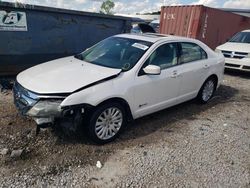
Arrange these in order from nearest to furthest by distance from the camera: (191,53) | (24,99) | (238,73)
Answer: (24,99) → (191,53) → (238,73)

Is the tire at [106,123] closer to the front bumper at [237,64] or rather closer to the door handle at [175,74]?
the door handle at [175,74]

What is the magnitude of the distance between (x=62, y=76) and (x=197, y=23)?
351 inches

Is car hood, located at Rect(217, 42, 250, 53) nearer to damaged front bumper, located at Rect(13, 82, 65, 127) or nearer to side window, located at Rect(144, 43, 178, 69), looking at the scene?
side window, located at Rect(144, 43, 178, 69)

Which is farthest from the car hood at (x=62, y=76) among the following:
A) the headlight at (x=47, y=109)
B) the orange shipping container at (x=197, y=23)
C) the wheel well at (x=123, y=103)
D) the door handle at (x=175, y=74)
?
the orange shipping container at (x=197, y=23)

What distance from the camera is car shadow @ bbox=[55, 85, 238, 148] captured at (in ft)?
12.3

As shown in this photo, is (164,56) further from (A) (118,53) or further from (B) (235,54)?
(B) (235,54)

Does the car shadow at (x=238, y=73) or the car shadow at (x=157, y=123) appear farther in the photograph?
the car shadow at (x=238, y=73)

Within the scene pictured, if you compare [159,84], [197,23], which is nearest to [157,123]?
[159,84]

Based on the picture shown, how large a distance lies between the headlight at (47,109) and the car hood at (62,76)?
0.14 m

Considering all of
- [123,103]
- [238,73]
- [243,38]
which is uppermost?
[243,38]

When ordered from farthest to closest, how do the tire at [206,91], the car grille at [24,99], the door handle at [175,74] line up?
1. the tire at [206,91]
2. the door handle at [175,74]
3. the car grille at [24,99]

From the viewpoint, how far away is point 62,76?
356 cm

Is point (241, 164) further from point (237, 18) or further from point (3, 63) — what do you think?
point (237, 18)

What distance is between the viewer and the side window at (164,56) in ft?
13.5
